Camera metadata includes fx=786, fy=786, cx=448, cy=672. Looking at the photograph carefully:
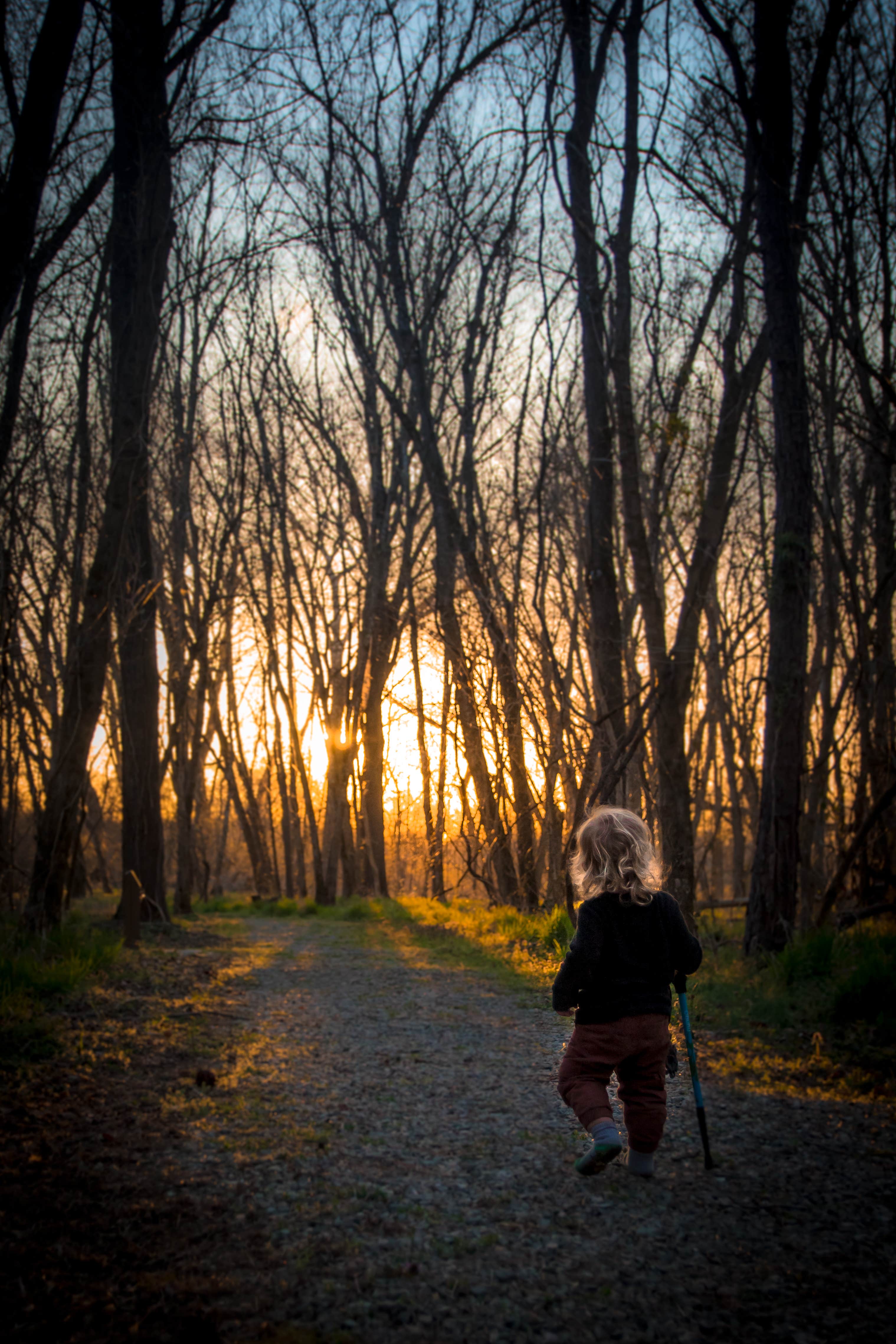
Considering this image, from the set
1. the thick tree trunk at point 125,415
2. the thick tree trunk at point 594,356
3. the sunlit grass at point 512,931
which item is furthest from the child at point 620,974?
the thick tree trunk at point 125,415

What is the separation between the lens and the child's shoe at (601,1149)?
7.55 feet

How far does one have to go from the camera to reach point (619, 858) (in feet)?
7.53

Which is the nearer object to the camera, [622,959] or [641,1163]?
[622,959]

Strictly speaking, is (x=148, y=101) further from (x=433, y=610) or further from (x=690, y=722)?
(x=690, y=722)

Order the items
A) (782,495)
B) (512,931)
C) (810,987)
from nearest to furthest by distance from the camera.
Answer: (810,987) < (512,931) < (782,495)

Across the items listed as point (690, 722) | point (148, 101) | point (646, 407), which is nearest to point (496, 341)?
Result: point (646, 407)

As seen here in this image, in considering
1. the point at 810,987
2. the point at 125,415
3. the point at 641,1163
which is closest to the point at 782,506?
the point at 810,987

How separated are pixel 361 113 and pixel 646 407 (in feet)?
17.8

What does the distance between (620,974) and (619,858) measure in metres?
0.35

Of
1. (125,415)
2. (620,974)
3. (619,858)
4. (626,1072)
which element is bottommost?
(626,1072)

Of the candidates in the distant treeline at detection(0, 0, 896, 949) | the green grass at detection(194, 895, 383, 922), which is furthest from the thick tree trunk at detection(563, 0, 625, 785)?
the green grass at detection(194, 895, 383, 922)

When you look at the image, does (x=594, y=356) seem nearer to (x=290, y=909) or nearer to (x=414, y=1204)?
(x=414, y=1204)

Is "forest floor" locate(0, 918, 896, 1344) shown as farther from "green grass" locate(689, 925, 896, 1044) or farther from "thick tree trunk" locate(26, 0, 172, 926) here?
"thick tree trunk" locate(26, 0, 172, 926)

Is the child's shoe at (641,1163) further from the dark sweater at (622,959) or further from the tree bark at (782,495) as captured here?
the tree bark at (782,495)
